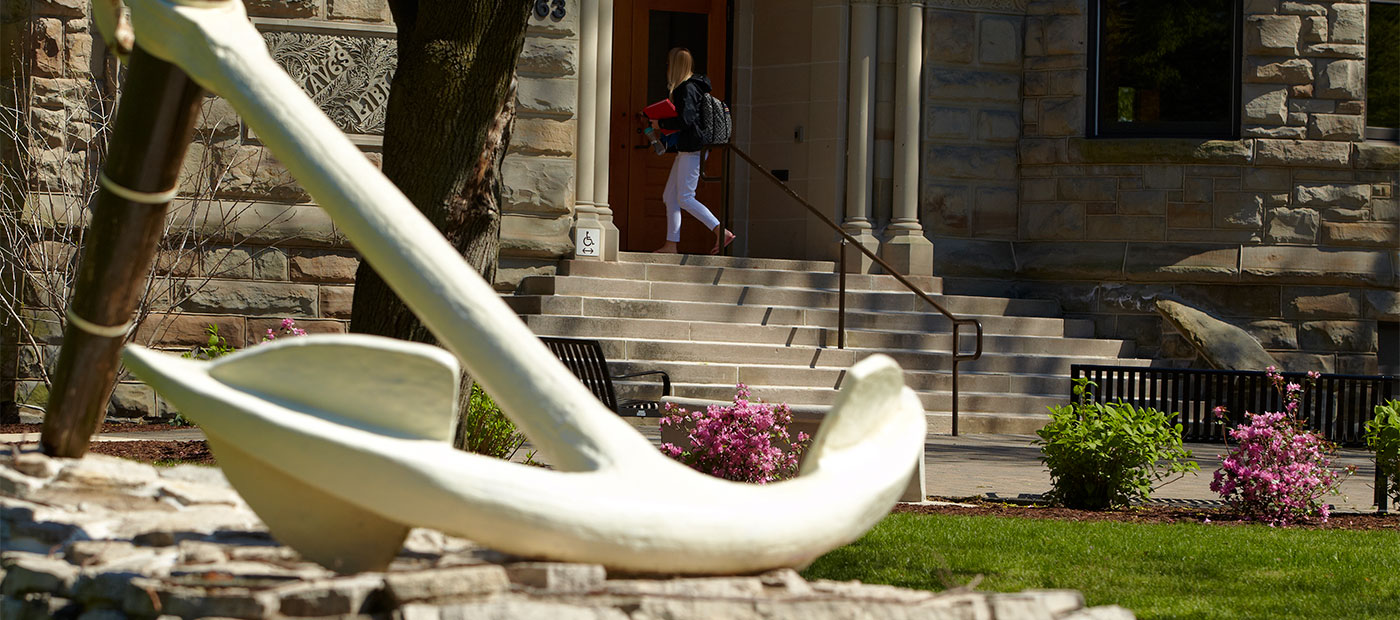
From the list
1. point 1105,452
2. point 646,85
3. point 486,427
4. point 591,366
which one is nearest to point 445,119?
point 486,427

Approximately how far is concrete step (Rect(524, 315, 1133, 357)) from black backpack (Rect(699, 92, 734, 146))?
72.3 inches

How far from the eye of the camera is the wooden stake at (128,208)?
3406 millimetres

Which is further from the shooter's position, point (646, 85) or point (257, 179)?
point (646, 85)

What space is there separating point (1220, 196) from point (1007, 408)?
363cm

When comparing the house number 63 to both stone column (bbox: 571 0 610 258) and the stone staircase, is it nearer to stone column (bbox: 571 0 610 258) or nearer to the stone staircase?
stone column (bbox: 571 0 610 258)

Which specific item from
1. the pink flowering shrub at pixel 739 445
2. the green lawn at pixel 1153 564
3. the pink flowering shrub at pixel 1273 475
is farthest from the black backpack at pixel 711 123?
the green lawn at pixel 1153 564

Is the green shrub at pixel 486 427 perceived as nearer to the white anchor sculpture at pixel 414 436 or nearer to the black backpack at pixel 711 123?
the white anchor sculpture at pixel 414 436

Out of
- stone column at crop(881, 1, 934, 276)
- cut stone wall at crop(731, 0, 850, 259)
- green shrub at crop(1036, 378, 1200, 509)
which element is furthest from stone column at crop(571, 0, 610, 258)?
green shrub at crop(1036, 378, 1200, 509)

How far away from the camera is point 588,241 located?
43.4 feet

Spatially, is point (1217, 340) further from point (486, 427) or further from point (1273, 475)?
point (486, 427)

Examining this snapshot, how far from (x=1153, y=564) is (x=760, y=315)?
7.24m

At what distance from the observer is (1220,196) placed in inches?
570

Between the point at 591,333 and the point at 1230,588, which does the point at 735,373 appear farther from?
the point at 1230,588

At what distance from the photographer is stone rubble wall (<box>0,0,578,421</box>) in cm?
1162
